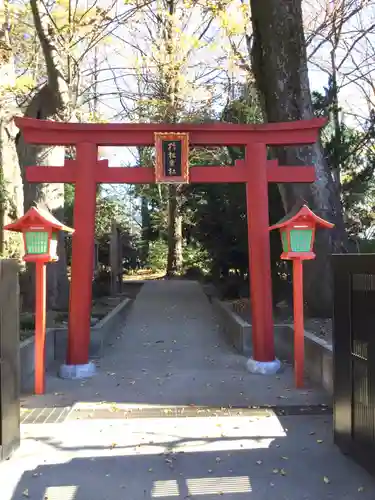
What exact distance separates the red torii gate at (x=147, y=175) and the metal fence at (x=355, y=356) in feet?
11.1

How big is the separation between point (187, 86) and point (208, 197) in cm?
684

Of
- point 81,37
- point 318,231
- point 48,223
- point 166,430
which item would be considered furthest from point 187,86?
point 166,430

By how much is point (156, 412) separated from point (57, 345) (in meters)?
3.72

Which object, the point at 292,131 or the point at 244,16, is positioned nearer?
the point at 292,131

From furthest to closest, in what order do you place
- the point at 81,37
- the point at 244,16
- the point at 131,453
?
the point at 244,16 → the point at 81,37 → the point at 131,453

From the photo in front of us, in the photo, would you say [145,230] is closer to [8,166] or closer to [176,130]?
[8,166]

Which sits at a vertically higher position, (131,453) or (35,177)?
(35,177)

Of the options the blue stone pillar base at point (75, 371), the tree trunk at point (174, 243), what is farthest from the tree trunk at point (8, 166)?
the tree trunk at point (174, 243)

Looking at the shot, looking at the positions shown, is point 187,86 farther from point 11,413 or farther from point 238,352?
point 11,413

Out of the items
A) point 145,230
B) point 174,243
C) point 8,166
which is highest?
point 8,166

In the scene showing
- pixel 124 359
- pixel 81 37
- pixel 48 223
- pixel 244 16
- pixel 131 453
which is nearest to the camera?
pixel 131 453

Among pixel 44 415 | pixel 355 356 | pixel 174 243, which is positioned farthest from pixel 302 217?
pixel 174 243

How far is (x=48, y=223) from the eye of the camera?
665 cm

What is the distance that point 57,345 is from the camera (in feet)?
29.3
